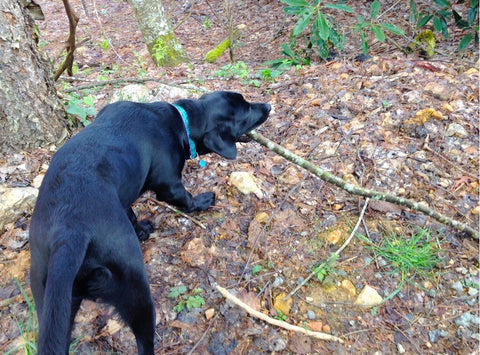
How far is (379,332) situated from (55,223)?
183 cm

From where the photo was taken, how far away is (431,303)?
6.60 ft

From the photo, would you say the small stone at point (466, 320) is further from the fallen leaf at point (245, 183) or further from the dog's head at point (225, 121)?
the dog's head at point (225, 121)

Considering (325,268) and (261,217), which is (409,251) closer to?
(325,268)

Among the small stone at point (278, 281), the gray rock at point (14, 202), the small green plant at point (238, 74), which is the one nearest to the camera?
the small stone at point (278, 281)

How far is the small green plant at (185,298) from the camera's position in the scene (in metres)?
2.00

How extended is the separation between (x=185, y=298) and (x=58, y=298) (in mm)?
841

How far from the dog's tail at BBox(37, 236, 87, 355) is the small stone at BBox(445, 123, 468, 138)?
290 cm

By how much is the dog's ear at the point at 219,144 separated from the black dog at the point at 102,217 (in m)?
0.23

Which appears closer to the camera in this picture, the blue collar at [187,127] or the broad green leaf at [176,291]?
the broad green leaf at [176,291]

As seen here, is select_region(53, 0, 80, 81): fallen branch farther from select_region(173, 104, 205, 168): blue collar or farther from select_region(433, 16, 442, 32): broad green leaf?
select_region(433, 16, 442, 32): broad green leaf

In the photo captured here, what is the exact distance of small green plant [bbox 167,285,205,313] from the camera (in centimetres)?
200

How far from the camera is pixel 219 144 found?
2.59 m

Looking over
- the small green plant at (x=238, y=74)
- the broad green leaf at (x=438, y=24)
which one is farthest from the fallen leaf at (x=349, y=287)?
the broad green leaf at (x=438, y=24)

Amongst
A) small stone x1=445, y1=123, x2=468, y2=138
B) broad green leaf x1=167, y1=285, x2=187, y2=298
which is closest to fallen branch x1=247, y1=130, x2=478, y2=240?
small stone x1=445, y1=123, x2=468, y2=138
